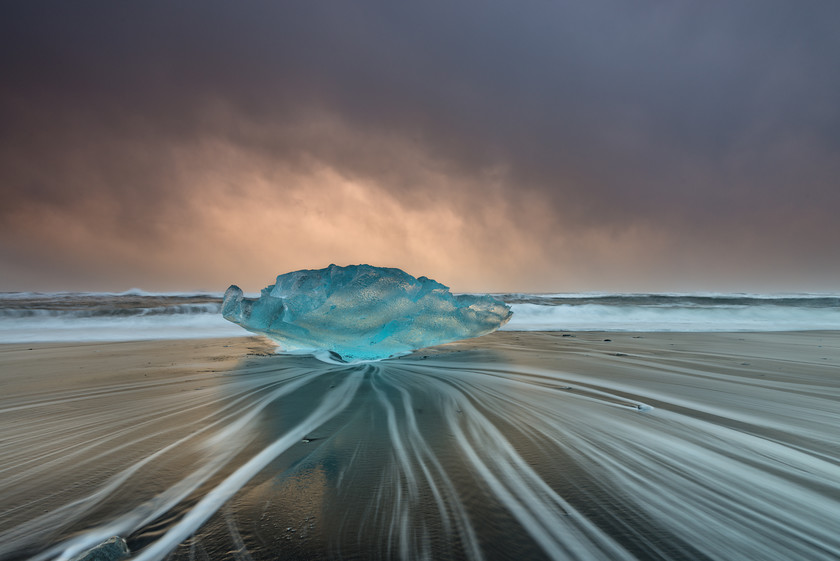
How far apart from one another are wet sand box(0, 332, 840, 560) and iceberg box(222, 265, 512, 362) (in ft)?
2.23

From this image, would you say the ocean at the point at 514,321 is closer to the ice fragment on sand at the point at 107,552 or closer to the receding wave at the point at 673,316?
the receding wave at the point at 673,316

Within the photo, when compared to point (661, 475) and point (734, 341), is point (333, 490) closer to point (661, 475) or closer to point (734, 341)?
point (661, 475)

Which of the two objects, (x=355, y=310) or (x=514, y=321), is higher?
(x=514, y=321)

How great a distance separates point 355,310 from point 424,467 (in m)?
2.04

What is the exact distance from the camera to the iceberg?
310 centimetres

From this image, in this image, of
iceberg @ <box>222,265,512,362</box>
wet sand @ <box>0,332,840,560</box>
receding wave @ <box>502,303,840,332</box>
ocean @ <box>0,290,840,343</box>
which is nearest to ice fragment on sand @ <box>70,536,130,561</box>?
wet sand @ <box>0,332,840,560</box>

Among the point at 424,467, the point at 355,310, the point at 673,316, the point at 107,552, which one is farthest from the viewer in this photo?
the point at 673,316

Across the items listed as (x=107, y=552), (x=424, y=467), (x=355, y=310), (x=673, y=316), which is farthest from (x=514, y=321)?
(x=107, y=552)

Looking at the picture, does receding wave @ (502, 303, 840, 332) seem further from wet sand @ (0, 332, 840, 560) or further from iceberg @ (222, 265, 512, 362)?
wet sand @ (0, 332, 840, 560)

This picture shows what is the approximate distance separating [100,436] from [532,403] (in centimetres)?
204

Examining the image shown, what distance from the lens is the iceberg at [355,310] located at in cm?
310

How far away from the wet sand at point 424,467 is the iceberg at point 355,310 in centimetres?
68

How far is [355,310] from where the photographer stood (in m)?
3.12

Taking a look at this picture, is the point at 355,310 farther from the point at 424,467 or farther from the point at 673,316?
the point at 673,316
